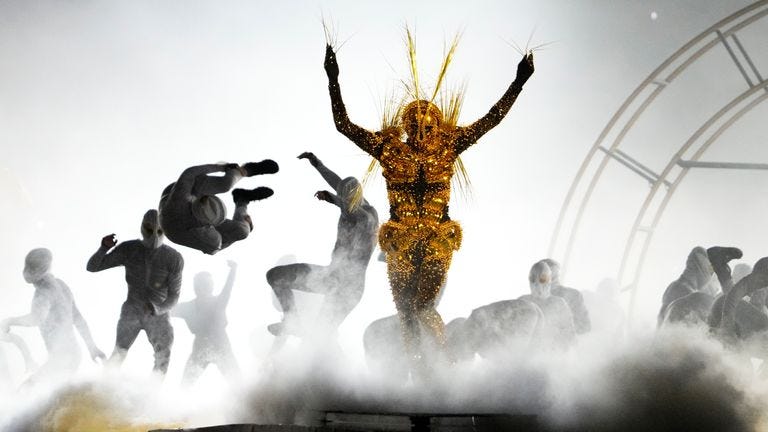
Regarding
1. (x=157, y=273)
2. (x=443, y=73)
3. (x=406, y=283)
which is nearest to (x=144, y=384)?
(x=157, y=273)

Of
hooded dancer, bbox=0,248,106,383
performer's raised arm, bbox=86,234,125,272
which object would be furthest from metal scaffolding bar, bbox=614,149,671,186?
hooded dancer, bbox=0,248,106,383

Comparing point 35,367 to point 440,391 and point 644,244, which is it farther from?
point 644,244

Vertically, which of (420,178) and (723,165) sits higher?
(723,165)

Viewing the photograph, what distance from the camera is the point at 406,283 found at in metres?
3.60

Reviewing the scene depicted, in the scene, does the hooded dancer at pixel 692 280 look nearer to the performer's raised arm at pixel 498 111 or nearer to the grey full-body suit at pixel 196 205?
the performer's raised arm at pixel 498 111

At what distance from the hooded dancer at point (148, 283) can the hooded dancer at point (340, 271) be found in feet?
3.00

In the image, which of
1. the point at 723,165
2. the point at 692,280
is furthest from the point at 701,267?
the point at 723,165

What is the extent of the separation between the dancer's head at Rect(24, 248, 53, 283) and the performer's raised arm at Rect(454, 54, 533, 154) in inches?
159

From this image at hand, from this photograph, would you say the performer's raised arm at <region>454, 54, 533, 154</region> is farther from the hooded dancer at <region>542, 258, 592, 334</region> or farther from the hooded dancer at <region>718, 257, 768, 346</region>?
the hooded dancer at <region>718, 257, 768, 346</region>

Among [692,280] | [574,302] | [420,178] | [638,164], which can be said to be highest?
[638,164]

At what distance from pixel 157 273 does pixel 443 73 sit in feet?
8.40

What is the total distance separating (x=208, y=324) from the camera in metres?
6.09

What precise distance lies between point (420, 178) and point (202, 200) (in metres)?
1.28

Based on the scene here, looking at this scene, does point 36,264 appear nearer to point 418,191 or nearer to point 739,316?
point 418,191
